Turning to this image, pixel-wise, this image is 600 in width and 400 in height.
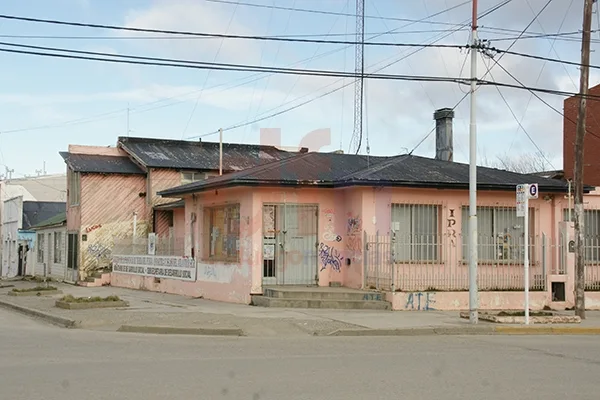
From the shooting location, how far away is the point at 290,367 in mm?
10828

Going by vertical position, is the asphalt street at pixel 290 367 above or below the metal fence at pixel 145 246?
below

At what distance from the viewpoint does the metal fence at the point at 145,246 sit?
88.8 feet

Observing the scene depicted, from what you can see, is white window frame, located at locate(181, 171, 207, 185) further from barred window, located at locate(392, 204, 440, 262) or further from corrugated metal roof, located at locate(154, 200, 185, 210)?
barred window, located at locate(392, 204, 440, 262)

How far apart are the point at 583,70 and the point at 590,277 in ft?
23.2

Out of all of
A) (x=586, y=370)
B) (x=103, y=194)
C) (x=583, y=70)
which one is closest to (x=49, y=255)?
(x=103, y=194)

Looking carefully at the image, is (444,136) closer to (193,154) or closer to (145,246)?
(145,246)

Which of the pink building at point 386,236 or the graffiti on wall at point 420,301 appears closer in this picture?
the graffiti on wall at point 420,301

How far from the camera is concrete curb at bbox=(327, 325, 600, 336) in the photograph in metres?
15.7

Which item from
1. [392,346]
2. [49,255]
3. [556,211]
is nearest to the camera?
[392,346]

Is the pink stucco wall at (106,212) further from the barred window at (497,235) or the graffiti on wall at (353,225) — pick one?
the barred window at (497,235)

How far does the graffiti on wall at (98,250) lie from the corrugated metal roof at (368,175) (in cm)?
934

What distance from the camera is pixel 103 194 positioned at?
3350 cm

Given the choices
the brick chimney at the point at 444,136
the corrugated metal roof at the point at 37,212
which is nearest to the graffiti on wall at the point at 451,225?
the brick chimney at the point at 444,136

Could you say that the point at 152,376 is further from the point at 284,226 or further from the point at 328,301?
the point at 284,226
